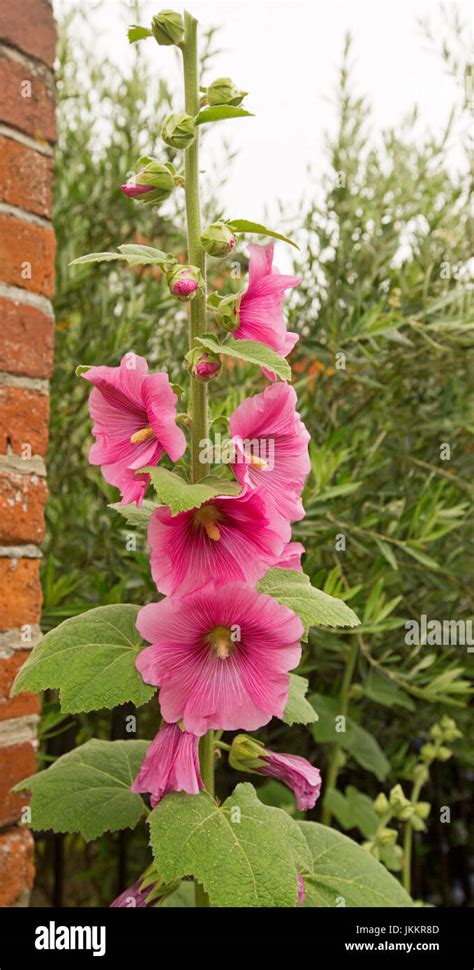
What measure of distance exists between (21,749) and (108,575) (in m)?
0.57

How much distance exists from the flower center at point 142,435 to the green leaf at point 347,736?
1120 millimetres

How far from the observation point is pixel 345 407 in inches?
76.2

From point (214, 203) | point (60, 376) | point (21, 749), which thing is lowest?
point (21, 749)

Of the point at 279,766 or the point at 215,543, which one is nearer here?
the point at 215,543

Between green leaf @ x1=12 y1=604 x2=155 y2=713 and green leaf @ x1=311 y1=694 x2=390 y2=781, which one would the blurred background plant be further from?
green leaf @ x1=12 y1=604 x2=155 y2=713

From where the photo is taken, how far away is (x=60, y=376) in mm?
1903

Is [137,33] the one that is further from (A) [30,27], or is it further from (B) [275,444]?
(A) [30,27]

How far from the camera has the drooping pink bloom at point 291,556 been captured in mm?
840

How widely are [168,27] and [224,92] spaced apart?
0.25ft

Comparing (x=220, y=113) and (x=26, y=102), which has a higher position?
(x=26, y=102)

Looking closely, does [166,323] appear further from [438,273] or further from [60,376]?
[438,273]

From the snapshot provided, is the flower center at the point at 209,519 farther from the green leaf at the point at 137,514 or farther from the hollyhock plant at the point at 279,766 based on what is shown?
the hollyhock plant at the point at 279,766

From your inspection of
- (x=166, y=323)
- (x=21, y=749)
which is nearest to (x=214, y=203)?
(x=166, y=323)

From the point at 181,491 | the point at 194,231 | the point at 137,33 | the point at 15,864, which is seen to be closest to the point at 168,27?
the point at 137,33
